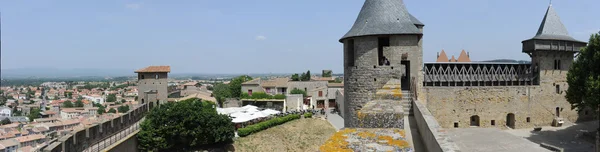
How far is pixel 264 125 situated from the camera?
101 ft

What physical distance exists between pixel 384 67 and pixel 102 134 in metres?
13.0

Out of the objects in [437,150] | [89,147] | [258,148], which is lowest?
[258,148]

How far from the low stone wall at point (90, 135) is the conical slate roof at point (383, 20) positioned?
10.7m

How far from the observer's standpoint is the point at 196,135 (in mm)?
24047

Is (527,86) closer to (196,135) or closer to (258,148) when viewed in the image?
(258,148)

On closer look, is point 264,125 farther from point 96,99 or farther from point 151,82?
point 96,99

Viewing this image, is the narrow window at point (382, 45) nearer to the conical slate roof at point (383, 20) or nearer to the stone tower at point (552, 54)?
the conical slate roof at point (383, 20)

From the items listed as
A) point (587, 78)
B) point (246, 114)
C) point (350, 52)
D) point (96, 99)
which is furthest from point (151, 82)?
point (96, 99)

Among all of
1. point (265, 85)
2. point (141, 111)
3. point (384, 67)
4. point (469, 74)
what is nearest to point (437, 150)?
point (384, 67)

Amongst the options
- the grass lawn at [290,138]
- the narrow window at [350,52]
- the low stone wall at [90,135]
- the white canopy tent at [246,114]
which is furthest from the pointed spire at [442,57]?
the low stone wall at [90,135]

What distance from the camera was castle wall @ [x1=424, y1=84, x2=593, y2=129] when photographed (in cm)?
1898

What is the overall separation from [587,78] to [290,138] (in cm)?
1967

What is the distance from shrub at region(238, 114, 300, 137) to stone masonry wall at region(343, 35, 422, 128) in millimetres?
16746

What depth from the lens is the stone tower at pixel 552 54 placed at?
2156 cm
